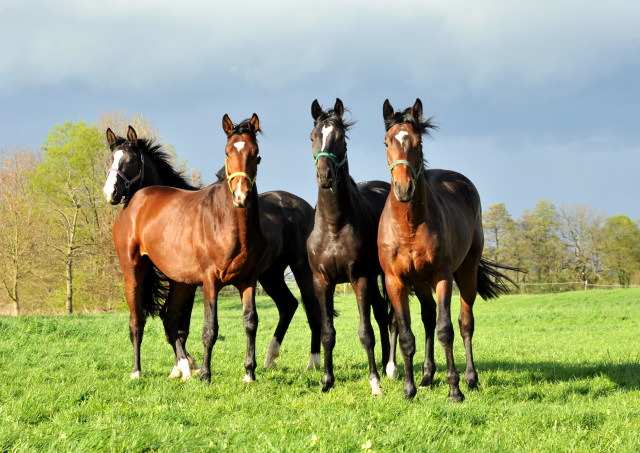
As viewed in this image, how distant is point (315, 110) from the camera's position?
5824 mm

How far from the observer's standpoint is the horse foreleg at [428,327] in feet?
19.3

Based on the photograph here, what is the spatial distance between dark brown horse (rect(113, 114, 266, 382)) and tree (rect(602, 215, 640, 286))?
145 ft

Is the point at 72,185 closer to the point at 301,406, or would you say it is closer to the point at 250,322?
the point at 250,322

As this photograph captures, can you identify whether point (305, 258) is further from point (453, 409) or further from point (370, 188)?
Answer: point (453, 409)

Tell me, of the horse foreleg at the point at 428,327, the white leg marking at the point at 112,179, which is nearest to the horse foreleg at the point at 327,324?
the horse foreleg at the point at 428,327

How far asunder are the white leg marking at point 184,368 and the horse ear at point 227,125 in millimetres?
2961

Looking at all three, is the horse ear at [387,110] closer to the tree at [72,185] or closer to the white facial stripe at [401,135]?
the white facial stripe at [401,135]

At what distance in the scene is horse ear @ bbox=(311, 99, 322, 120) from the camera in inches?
229

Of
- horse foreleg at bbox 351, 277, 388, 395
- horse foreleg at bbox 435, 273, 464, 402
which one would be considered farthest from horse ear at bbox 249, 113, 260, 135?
horse foreleg at bbox 435, 273, 464, 402

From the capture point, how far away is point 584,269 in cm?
4388

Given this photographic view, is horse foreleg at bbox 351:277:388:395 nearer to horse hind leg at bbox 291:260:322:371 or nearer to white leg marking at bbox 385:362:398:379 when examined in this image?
white leg marking at bbox 385:362:398:379

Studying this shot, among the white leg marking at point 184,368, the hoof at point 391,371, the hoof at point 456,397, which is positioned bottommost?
the hoof at point 456,397

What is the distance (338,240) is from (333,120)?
1.30 m

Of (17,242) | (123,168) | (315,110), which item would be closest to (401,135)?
(315,110)
